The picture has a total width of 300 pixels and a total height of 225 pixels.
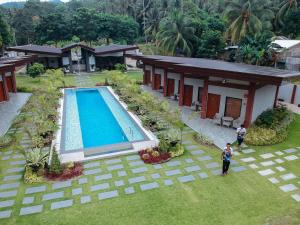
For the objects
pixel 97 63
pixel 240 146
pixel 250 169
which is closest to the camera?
pixel 250 169

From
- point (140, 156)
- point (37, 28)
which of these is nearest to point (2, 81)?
point (140, 156)

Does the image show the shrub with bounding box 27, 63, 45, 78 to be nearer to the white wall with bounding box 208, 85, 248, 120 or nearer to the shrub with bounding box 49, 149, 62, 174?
the white wall with bounding box 208, 85, 248, 120

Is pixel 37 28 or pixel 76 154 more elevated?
pixel 37 28

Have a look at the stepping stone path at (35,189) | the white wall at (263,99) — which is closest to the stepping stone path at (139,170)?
the stepping stone path at (35,189)

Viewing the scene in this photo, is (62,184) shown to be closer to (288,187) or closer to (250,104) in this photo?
(288,187)

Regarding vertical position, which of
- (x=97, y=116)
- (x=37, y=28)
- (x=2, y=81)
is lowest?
(x=97, y=116)

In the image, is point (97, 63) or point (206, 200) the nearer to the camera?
point (206, 200)

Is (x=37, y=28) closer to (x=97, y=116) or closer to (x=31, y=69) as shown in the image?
(x=31, y=69)
